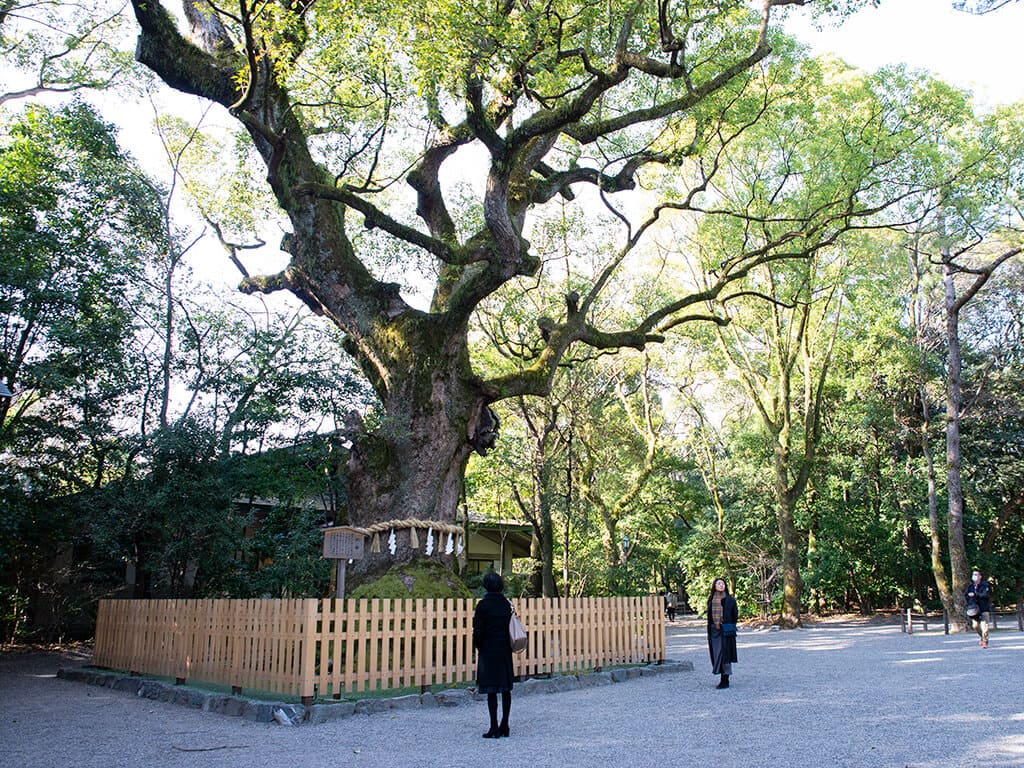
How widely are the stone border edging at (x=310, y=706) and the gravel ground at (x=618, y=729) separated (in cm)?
17

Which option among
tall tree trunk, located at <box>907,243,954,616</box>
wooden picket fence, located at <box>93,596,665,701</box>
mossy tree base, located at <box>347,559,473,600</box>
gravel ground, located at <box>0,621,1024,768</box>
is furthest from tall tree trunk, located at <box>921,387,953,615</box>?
mossy tree base, located at <box>347,559,473,600</box>

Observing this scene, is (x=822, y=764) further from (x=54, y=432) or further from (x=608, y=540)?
(x=608, y=540)

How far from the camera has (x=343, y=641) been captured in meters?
7.48

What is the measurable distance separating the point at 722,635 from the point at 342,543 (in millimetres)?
4835

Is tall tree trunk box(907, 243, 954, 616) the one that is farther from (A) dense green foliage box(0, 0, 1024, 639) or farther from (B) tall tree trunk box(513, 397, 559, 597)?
(B) tall tree trunk box(513, 397, 559, 597)

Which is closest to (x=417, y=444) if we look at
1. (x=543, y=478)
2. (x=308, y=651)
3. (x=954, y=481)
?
(x=308, y=651)

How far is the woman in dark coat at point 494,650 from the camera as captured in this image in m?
6.13

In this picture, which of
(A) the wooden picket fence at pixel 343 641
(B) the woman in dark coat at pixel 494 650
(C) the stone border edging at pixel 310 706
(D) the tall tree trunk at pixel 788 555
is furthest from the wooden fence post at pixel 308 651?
(D) the tall tree trunk at pixel 788 555

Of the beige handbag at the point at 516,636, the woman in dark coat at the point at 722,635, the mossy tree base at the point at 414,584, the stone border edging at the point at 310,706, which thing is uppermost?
the mossy tree base at the point at 414,584

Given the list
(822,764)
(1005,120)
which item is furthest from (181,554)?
(1005,120)

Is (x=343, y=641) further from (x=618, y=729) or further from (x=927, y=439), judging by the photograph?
(x=927, y=439)

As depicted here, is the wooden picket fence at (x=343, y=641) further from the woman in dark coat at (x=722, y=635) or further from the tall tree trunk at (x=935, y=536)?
the tall tree trunk at (x=935, y=536)

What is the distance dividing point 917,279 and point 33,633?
26.6 metres

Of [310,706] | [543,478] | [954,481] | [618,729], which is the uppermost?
[543,478]
